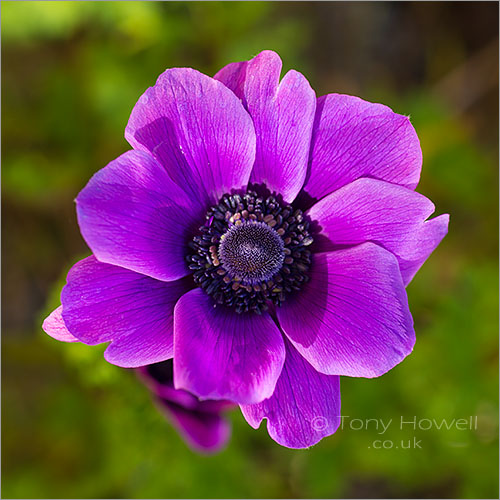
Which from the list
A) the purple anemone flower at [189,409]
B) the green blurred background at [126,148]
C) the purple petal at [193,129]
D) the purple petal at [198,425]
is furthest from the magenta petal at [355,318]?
the green blurred background at [126,148]

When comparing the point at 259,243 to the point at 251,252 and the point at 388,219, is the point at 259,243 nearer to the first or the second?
the point at 251,252

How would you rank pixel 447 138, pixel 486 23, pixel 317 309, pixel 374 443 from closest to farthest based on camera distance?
pixel 317 309
pixel 374 443
pixel 447 138
pixel 486 23

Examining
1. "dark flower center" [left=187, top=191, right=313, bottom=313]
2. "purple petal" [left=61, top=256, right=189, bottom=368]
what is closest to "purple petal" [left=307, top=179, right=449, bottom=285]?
"dark flower center" [left=187, top=191, right=313, bottom=313]

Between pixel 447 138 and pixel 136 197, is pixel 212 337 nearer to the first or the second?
pixel 136 197

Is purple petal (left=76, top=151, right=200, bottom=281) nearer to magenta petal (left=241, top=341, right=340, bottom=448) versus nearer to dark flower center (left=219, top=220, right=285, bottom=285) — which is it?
dark flower center (left=219, top=220, right=285, bottom=285)

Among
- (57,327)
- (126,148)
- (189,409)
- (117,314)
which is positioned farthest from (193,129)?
(126,148)

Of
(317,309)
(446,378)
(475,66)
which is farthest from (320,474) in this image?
(475,66)

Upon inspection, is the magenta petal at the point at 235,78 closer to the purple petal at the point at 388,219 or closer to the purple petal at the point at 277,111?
the purple petal at the point at 277,111
